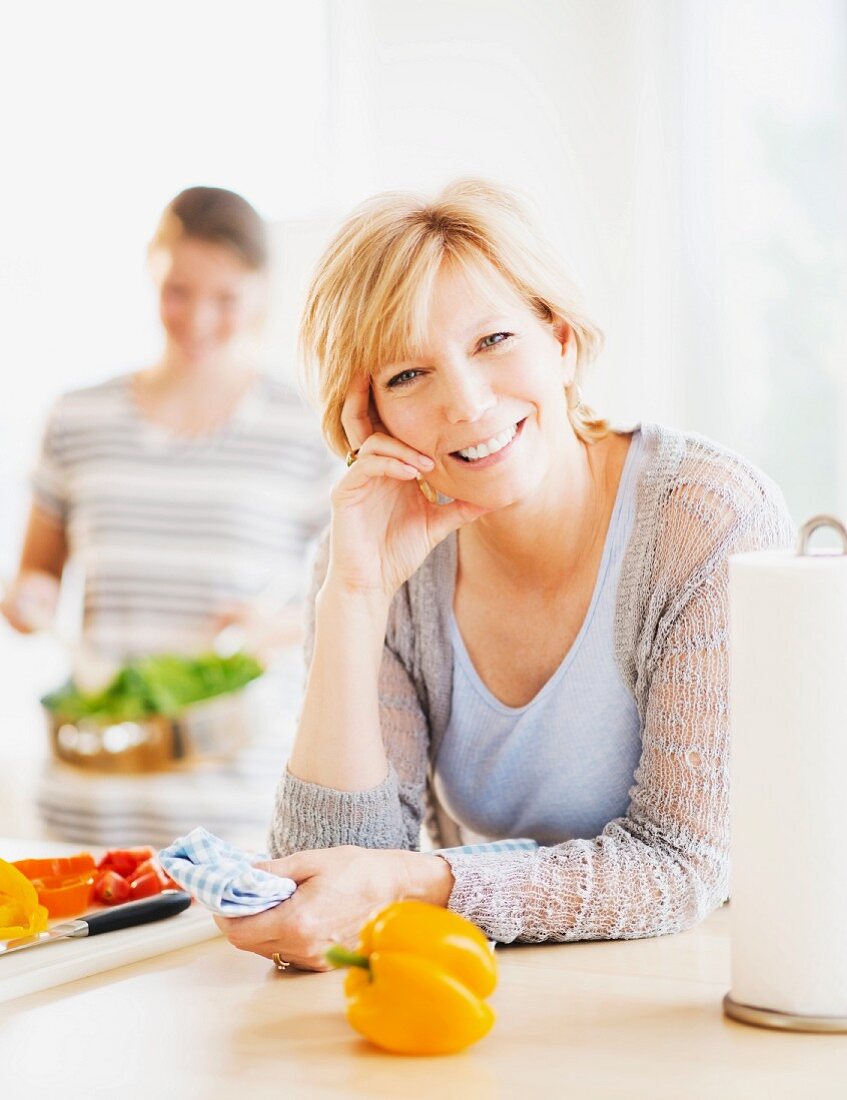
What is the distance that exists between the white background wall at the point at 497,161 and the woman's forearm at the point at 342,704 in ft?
4.19

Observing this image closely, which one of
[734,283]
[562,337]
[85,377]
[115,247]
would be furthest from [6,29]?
[562,337]

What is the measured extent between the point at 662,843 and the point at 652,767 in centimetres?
8

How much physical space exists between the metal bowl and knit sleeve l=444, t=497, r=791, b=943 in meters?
1.05

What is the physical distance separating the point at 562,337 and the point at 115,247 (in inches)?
116

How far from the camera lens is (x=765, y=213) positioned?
3.51 metres

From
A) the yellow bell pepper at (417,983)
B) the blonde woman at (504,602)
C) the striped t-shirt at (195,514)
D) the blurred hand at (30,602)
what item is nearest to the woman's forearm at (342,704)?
the blonde woman at (504,602)

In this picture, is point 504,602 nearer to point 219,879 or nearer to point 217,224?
point 219,879

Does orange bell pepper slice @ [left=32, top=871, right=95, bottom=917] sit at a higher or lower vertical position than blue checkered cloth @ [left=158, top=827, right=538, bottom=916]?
lower

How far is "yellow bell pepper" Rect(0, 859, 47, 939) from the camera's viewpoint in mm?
1298

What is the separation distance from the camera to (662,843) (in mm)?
1397

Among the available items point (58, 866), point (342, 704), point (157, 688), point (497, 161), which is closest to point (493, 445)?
point (342, 704)

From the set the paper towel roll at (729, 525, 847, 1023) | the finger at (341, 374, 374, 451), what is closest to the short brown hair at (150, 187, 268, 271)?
the finger at (341, 374, 374, 451)

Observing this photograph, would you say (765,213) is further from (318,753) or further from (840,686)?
(840,686)

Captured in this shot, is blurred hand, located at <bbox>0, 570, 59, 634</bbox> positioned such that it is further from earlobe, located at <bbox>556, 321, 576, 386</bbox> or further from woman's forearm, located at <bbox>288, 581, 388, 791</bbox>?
earlobe, located at <bbox>556, 321, 576, 386</bbox>
